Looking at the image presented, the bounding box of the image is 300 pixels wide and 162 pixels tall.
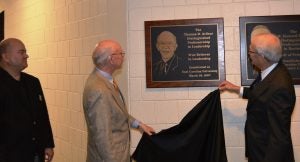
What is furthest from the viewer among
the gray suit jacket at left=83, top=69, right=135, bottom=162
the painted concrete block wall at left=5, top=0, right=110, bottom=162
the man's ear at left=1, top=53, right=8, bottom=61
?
the painted concrete block wall at left=5, top=0, right=110, bottom=162

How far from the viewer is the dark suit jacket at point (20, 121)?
101 inches

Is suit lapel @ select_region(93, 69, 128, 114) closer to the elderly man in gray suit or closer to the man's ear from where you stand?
the elderly man in gray suit

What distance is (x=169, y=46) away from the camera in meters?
2.98

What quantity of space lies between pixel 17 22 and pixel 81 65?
203 cm

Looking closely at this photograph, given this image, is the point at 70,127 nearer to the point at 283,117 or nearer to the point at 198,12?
the point at 198,12

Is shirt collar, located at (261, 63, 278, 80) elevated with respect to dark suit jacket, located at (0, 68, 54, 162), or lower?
elevated

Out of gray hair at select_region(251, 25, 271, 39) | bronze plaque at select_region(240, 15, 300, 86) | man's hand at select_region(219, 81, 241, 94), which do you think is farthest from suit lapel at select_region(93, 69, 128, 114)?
gray hair at select_region(251, 25, 271, 39)

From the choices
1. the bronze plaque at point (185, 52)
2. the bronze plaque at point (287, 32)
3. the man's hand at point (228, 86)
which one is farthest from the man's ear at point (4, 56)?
the bronze plaque at point (287, 32)

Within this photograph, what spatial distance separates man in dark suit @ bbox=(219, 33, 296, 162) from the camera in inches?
85.1

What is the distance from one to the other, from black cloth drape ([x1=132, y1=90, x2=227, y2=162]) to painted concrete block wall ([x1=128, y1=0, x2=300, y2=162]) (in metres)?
0.43

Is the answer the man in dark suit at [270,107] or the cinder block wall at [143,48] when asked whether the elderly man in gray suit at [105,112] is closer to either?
the cinder block wall at [143,48]

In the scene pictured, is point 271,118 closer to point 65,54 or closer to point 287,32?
point 287,32

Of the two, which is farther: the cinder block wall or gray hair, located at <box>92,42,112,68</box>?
the cinder block wall

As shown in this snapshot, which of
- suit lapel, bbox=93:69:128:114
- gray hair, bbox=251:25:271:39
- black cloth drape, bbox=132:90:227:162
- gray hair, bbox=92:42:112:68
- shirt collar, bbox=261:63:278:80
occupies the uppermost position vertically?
gray hair, bbox=251:25:271:39
